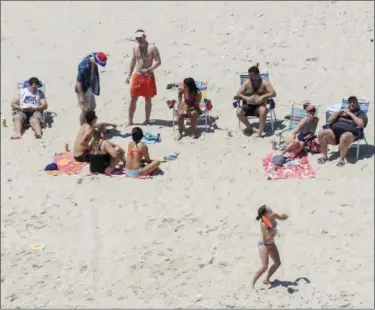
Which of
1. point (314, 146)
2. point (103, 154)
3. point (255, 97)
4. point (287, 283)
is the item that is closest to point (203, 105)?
point (255, 97)

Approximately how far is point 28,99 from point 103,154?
8.40ft

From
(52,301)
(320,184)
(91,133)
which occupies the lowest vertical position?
(52,301)

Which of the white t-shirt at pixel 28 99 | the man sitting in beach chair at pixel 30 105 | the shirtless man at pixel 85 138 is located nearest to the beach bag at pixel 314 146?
the shirtless man at pixel 85 138

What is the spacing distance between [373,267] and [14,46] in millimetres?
10159

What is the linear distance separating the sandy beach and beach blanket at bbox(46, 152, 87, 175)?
15 cm

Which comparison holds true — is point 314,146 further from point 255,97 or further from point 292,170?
point 255,97

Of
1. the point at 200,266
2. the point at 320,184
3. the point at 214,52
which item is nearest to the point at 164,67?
the point at 214,52

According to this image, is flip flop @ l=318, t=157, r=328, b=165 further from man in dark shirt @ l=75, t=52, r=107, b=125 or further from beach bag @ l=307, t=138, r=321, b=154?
man in dark shirt @ l=75, t=52, r=107, b=125

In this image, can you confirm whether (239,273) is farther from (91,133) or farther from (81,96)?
(81,96)

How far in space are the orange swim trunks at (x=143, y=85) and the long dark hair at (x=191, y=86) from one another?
733mm

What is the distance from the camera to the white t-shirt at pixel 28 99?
1297 cm

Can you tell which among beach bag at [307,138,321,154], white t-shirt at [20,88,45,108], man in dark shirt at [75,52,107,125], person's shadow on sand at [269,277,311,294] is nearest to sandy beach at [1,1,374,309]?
person's shadow on sand at [269,277,311,294]

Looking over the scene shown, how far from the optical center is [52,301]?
8.67 m

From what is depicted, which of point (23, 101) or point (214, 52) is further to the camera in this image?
point (214, 52)
